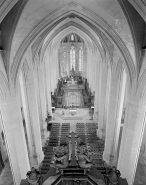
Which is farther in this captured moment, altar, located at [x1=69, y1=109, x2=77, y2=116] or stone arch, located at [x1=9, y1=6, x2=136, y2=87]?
altar, located at [x1=69, y1=109, x2=77, y2=116]

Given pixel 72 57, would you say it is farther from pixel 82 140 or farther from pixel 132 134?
pixel 132 134

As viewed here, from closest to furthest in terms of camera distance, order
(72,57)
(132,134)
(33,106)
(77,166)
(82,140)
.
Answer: (77,166)
(132,134)
(33,106)
(82,140)
(72,57)

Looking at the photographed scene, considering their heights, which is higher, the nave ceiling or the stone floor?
the nave ceiling

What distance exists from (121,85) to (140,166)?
7.56 metres

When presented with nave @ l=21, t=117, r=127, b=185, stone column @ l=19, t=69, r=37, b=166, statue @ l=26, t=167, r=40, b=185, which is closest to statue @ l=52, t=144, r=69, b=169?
nave @ l=21, t=117, r=127, b=185

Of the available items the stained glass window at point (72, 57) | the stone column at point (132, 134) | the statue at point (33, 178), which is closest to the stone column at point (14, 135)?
the statue at point (33, 178)

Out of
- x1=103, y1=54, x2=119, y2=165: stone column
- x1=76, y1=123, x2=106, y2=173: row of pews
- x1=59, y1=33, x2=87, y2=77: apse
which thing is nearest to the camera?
x1=103, y1=54, x2=119, y2=165: stone column

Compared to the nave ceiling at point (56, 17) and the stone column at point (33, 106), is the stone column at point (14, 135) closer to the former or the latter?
the nave ceiling at point (56, 17)

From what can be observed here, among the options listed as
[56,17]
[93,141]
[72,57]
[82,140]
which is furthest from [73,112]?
[72,57]

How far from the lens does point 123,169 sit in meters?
12.6

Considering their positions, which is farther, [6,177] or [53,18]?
[6,177]

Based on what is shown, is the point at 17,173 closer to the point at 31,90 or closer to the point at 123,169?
the point at 31,90

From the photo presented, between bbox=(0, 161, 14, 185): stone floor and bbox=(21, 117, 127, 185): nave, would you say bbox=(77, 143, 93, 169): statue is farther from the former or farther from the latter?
bbox=(0, 161, 14, 185): stone floor

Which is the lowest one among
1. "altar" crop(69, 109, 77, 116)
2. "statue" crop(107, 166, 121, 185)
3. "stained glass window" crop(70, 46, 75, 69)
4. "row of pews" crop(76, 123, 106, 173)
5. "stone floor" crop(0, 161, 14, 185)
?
"stone floor" crop(0, 161, 14, 185)
